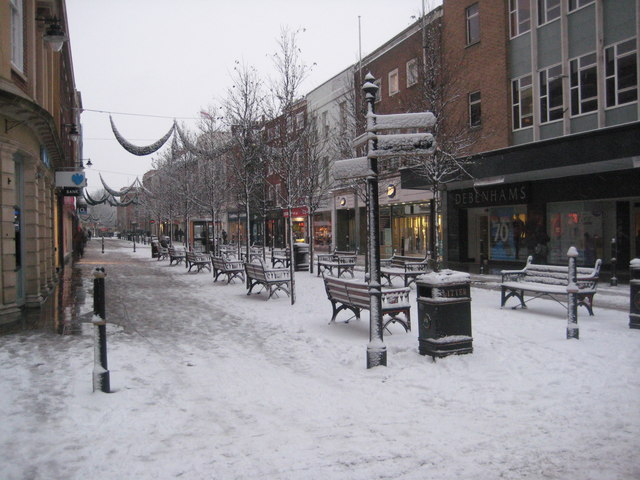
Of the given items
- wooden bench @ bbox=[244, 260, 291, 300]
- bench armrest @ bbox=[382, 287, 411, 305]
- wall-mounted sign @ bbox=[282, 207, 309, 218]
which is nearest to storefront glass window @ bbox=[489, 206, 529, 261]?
wooden bench @ bbox=[244, 260, 291, 300]

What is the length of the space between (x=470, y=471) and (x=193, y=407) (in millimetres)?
2898

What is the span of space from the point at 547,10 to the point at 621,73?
437cm

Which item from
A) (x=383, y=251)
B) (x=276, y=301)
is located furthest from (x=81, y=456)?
(x=383, y=251)

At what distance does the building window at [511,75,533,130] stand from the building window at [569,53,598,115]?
1.85 m

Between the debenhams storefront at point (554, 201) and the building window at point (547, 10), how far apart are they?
5379 mm

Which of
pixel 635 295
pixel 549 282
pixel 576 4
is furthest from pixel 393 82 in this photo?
pixel 635 295

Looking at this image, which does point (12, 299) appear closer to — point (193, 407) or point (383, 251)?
point (193, 407)

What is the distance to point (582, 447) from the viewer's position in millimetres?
4078

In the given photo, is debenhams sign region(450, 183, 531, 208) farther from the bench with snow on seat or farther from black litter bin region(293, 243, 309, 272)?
the bench with snow on seat

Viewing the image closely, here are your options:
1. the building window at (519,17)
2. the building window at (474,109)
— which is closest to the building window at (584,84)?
the building window at (519,17)

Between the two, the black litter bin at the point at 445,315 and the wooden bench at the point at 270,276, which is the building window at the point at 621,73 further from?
the black litter bin at the point at 445,315

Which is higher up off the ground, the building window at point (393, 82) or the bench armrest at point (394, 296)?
the building window at point (393, 82)

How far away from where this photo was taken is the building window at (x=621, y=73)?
15797mm

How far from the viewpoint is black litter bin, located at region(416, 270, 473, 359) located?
663 centimetres
